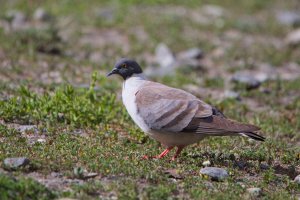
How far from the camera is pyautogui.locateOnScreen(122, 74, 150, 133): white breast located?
755 cm

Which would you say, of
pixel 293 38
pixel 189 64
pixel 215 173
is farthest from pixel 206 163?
pixel 293 38

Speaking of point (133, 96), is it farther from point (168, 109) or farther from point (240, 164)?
point (240, 164)

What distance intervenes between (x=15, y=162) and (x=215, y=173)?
2.24 meters

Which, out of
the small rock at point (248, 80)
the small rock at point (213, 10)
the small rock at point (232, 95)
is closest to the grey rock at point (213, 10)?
the small rock at point (213, 10)

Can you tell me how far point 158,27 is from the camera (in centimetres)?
1508

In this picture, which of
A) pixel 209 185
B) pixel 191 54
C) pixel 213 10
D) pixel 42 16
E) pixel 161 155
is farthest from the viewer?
pixel 213 10

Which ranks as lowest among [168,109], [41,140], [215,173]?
[215,173]

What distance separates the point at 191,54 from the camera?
13758 millimetres

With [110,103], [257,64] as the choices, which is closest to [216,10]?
[257,64]

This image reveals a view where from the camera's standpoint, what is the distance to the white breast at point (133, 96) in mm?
7547

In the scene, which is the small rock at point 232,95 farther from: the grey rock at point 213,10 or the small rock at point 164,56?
the grey rock at point 213,10

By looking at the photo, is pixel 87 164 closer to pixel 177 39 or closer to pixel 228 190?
pixel 228 190

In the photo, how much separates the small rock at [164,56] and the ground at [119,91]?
17 centimetres

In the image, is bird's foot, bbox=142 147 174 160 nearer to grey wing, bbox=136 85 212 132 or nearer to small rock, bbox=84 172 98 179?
grey wing, bbox=136 85 212 132
